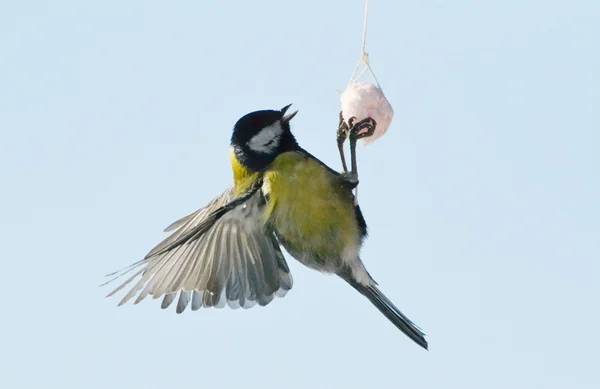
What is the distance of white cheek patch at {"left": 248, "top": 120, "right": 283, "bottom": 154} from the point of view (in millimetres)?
4840

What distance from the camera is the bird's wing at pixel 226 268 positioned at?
4715 millimetres

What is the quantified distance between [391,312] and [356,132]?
860 millimetres

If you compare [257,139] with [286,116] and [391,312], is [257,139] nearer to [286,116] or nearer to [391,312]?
[286,116]

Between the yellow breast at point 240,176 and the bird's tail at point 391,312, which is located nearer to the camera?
the yellow breast at point 240,176

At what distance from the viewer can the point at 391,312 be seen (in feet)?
16.4

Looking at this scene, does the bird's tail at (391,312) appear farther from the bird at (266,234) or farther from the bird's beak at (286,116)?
the bird's beak at (286,116)

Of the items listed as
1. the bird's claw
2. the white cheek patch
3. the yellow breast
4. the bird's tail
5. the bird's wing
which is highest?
the white cheek patch

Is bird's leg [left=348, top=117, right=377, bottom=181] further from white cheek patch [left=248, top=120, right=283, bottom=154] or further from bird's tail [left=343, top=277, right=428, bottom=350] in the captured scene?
bird's tail [left=343, top=277, right=428, bottom=350]

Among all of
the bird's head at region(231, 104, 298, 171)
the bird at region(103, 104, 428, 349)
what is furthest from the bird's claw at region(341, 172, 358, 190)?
the bird's head at region(231, 104, 298, 171)

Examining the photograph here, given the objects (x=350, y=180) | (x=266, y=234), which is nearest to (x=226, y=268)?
(x=266, y=234)

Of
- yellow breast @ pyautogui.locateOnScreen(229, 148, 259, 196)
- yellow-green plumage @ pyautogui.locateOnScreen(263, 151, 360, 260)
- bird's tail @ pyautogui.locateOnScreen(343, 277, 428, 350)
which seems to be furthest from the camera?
bird's tail @ pyautogui.locateOnScreen(343, 277, 428, 350)

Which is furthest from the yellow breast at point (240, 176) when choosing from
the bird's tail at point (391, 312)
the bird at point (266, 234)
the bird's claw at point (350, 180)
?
the bird's tail at point (391, 312)

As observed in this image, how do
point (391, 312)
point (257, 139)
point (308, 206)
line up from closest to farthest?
point (308, 206), point (257, 139), point (391, 312)

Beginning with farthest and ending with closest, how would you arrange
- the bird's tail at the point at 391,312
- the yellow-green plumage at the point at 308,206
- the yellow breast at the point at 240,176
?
the bird's tail at the point at 391,312
the yellow breast at the point at 240,176
the yellow-green plumage at the point at 308,206
